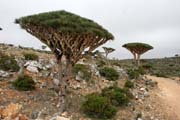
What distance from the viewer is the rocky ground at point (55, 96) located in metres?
22.9

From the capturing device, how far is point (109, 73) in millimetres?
31156

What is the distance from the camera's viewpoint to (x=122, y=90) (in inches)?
1073

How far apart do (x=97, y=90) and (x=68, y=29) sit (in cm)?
656

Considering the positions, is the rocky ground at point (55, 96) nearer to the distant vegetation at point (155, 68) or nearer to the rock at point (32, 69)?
the rock at point (32, 69)

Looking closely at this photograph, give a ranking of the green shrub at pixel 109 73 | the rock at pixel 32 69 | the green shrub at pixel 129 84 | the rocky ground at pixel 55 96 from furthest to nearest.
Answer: the green shrub at pixel 109 73 → the green shrub at pixel 129 84 → the rock at pixel 32 69 → the rocky ground at pixel 55 96

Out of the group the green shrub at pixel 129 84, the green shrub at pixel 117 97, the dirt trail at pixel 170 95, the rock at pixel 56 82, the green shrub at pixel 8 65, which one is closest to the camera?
the green shrub at pixel 117 97

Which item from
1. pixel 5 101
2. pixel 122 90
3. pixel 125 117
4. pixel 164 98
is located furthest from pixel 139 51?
pixel 5 101

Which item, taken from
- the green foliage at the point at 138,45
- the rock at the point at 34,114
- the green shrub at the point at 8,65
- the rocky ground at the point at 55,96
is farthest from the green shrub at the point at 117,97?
the green foliage at the point at 138,45

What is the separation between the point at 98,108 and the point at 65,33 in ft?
14.4

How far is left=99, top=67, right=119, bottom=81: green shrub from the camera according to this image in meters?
30.9

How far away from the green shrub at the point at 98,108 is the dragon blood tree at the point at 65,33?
136cm

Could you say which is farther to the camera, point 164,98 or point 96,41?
point 164,98

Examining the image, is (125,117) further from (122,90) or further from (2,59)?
(2,59)

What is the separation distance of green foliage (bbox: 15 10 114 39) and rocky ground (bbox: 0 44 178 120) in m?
3.96
